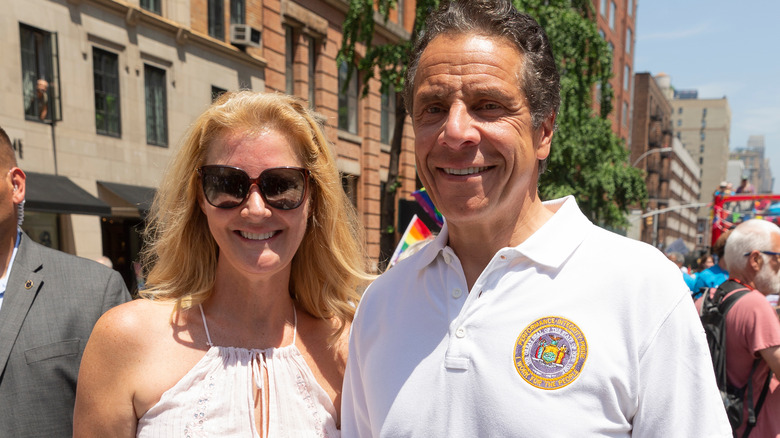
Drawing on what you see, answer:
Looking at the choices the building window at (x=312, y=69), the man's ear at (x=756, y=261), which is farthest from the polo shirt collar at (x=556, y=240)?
the building window at (x=312, y=69)

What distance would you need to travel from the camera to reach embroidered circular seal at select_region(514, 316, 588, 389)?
166 cm

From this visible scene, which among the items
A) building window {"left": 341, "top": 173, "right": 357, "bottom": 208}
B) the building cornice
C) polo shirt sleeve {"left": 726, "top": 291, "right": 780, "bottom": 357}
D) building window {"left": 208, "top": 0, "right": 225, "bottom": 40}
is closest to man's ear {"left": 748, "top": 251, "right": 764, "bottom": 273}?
polo shirt sleeve {"left": 726, "top": 291, "right": 780, "bottom": 357}

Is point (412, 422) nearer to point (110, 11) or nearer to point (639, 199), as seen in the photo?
point (110, 11)

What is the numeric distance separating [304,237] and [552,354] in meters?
1.32

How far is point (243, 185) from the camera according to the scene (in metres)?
2.27

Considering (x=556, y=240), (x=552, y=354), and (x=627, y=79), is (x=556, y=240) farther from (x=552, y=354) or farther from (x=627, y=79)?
(x=627, y=79)

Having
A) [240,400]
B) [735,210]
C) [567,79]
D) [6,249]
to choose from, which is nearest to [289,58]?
[567,79]

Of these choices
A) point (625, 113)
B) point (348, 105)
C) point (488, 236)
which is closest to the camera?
point (488, 236)

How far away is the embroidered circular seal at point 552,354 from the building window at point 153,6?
13570mm

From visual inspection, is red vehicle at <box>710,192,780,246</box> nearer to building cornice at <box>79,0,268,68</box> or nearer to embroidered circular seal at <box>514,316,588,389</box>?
building cornice at <box>79,0,268,68</box>

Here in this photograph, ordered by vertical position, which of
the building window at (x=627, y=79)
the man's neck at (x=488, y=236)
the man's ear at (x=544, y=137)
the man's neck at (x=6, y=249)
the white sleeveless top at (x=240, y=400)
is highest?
the building window at (x=627, y=79)

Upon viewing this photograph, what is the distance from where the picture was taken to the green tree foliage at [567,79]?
39.8 ft

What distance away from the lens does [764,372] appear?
3891 millimetres

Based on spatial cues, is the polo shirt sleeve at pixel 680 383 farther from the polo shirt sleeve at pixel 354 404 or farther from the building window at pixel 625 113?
the building window at pixel 625 113
